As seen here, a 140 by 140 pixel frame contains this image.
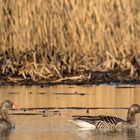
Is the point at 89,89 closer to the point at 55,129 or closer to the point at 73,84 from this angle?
the point at 73,84

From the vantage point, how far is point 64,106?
14.4m

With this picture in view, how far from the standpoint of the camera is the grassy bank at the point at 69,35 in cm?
1822

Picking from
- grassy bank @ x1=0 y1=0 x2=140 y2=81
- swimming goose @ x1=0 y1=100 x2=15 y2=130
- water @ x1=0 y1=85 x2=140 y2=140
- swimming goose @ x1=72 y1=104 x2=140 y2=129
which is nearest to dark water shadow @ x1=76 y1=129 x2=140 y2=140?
water @ x1=0 y1=85 x2=140 y2=140

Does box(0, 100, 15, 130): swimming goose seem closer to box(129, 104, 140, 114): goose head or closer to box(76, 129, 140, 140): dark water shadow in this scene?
box(76, 129, 140, 140): dark water shadow

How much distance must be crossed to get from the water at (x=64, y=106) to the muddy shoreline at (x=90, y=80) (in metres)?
0.41

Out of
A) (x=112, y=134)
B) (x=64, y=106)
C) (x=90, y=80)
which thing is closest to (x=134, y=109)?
(x=112, y=134)

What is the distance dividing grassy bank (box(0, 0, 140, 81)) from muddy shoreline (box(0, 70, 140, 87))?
3.5 inches

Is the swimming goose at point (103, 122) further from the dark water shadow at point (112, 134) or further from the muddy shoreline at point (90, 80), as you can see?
the muddy shoreline at point (90, 80)

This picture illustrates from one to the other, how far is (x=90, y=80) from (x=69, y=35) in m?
1.00

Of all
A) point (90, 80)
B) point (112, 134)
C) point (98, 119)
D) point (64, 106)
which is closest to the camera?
point (112, 134)

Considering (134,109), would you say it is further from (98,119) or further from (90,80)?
(90,80)

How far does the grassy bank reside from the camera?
1822 cm

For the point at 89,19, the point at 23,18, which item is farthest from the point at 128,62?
the point at 23,18

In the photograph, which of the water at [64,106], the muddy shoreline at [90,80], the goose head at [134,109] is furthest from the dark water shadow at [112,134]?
the muddy shoreline at [90,80]
